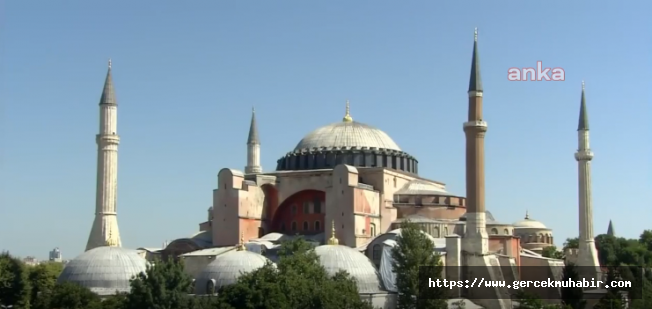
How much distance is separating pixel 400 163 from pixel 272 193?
15.8 ft

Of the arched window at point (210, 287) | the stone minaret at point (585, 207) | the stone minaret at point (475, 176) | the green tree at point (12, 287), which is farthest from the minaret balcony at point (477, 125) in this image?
the green tree at point (12, 287)

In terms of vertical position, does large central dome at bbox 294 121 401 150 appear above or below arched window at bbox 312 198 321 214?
above

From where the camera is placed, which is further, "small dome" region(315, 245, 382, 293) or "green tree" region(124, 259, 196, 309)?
"small dome" region(315, 245, 382, 293)

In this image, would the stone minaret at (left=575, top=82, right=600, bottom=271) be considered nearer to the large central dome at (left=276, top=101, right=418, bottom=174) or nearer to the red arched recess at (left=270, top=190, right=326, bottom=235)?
the large central dome at (left=276, top=101, right=418, bottom=174)

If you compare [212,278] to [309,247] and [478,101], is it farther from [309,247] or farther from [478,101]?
[478,101]

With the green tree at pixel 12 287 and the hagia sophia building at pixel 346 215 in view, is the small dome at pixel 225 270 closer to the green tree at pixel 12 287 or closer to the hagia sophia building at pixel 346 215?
the hagia sophia building at pixel 346 215

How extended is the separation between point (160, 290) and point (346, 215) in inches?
434

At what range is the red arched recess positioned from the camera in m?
33.3

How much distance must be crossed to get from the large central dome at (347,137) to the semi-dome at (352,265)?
9.99 m

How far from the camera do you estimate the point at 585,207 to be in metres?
34.8

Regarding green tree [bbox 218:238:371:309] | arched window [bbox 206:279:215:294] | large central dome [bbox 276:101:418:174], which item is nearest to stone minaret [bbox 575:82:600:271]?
large central dome [bbox 276:101:418:174]

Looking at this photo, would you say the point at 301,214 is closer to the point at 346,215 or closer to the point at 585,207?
the point at 346,215

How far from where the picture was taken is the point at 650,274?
3316cm

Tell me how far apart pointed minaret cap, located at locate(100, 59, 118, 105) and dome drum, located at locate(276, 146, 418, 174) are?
7097 mm
